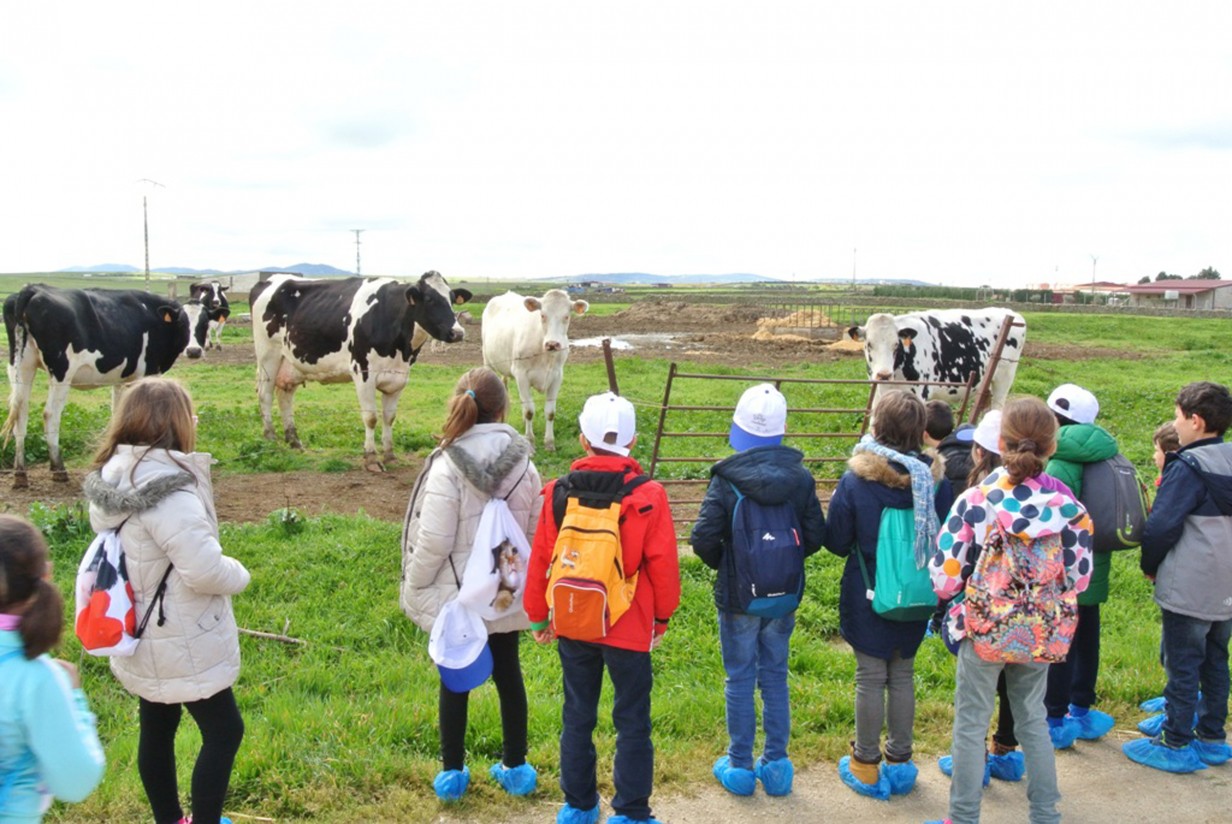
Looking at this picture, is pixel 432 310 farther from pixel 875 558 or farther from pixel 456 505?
pixel 875 558

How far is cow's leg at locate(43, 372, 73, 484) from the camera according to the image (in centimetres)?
1013

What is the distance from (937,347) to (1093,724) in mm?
8548

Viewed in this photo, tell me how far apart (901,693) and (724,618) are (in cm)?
88

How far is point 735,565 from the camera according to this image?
13.4 feet

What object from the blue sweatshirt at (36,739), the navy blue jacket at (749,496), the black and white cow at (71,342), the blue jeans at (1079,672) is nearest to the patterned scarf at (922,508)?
the navy blue jacket at (749,496)

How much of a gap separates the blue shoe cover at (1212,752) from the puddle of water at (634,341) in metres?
24.2

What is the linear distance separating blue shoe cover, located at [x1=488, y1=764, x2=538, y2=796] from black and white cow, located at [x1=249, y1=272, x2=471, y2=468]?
24.9ft

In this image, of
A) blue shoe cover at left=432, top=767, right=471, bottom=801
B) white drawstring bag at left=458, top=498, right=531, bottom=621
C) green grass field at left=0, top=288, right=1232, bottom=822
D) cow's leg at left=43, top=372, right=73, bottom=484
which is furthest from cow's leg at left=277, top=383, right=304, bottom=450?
white drawstring bag at left=458, top=498, right=531, bottom=621

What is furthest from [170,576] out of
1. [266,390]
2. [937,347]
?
[937,347]

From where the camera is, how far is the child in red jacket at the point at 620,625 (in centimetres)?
370

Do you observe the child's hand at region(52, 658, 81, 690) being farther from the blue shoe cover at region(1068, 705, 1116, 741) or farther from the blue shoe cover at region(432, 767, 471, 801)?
the blue shoe cover at region(1068, 705, 1116, 741)

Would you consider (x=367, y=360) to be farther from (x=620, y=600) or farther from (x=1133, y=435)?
(x=1133, y=435)

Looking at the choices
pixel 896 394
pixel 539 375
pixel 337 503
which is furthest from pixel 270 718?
pixel 539 375

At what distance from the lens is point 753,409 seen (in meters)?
4.04
